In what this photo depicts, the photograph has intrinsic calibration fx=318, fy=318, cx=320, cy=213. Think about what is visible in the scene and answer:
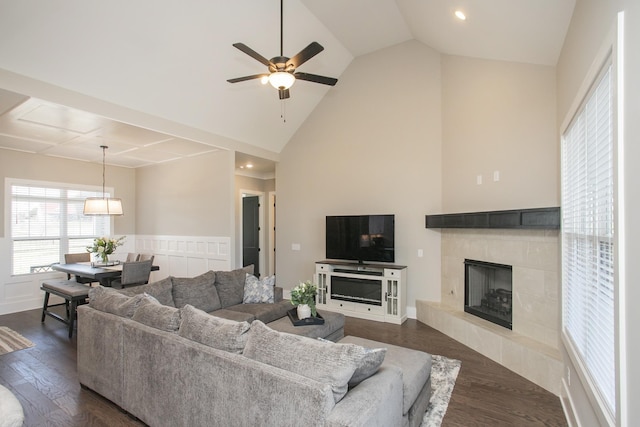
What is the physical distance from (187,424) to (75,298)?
3542 millimetres

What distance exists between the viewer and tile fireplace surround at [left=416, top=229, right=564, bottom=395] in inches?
125

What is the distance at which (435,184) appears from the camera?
16.7 feet

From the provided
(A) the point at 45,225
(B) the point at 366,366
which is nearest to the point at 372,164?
(B) the point at 366,366

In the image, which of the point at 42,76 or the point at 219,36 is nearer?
the point at 42,76

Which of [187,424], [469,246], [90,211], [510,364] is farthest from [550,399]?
[90,211]

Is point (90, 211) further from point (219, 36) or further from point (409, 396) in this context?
point (409, 396)

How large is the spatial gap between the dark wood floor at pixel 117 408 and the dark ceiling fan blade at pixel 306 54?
3409 mm

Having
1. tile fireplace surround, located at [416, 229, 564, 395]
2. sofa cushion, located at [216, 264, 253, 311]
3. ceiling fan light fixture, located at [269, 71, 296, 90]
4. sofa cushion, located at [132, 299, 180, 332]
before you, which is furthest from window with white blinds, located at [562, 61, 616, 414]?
sofa cushion, located at [216, 264, 253, 311]

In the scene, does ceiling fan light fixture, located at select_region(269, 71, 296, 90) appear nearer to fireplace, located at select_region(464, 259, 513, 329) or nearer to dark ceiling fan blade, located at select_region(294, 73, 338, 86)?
dark ceiling fan blade, located at select_region(294, 73, 338, 86)

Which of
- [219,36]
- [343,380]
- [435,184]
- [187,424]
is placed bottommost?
[187,424]

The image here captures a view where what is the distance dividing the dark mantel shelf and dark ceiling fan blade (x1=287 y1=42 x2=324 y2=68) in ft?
8.57

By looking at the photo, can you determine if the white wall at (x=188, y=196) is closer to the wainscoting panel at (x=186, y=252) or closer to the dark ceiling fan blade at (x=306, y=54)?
the wainscoting panel at (x=186, y=252)

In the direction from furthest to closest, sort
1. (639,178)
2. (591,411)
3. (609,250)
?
1. (591,411)
2. (609,250)
3. (639,178)

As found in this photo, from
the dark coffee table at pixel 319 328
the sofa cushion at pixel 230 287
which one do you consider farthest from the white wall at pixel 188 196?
the dark coffee table at pixel 319 328
